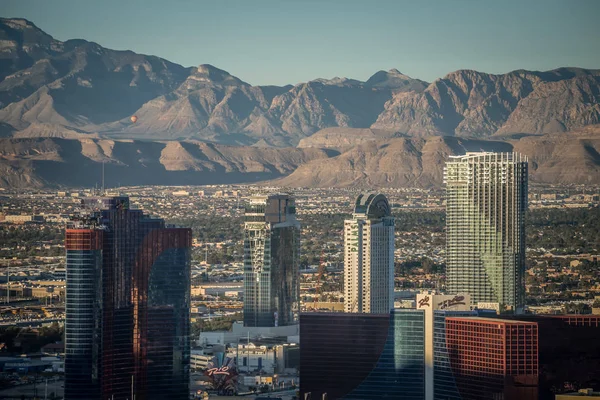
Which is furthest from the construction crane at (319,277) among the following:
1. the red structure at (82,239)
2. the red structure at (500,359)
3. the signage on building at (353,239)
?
the red structure at (500,359)

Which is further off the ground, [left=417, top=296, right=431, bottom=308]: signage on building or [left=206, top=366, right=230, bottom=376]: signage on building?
[left=417, top=296, right=431, bottom=308]: signage on building

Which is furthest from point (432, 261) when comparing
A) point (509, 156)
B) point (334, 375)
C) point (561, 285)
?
point (334, 375)

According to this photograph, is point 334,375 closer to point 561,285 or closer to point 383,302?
point 383,302

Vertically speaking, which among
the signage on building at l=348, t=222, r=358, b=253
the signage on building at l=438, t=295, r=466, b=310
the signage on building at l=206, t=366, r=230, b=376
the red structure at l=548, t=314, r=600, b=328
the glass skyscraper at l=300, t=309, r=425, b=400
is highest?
the signage on building at l=348, t=222, r=358, b=253

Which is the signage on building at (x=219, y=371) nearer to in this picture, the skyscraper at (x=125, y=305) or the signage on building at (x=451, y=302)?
the skyscraper at (x=125, y=305)

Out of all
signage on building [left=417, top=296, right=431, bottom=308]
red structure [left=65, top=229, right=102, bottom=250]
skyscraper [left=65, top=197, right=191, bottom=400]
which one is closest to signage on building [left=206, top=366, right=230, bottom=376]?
skyscraper [left=65, top=197, right=191, bottom=400]

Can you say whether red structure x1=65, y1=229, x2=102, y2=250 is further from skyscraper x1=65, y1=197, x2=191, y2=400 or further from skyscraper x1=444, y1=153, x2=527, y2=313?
skyscraper x1=444, y1=153, x2=527, y2=313
